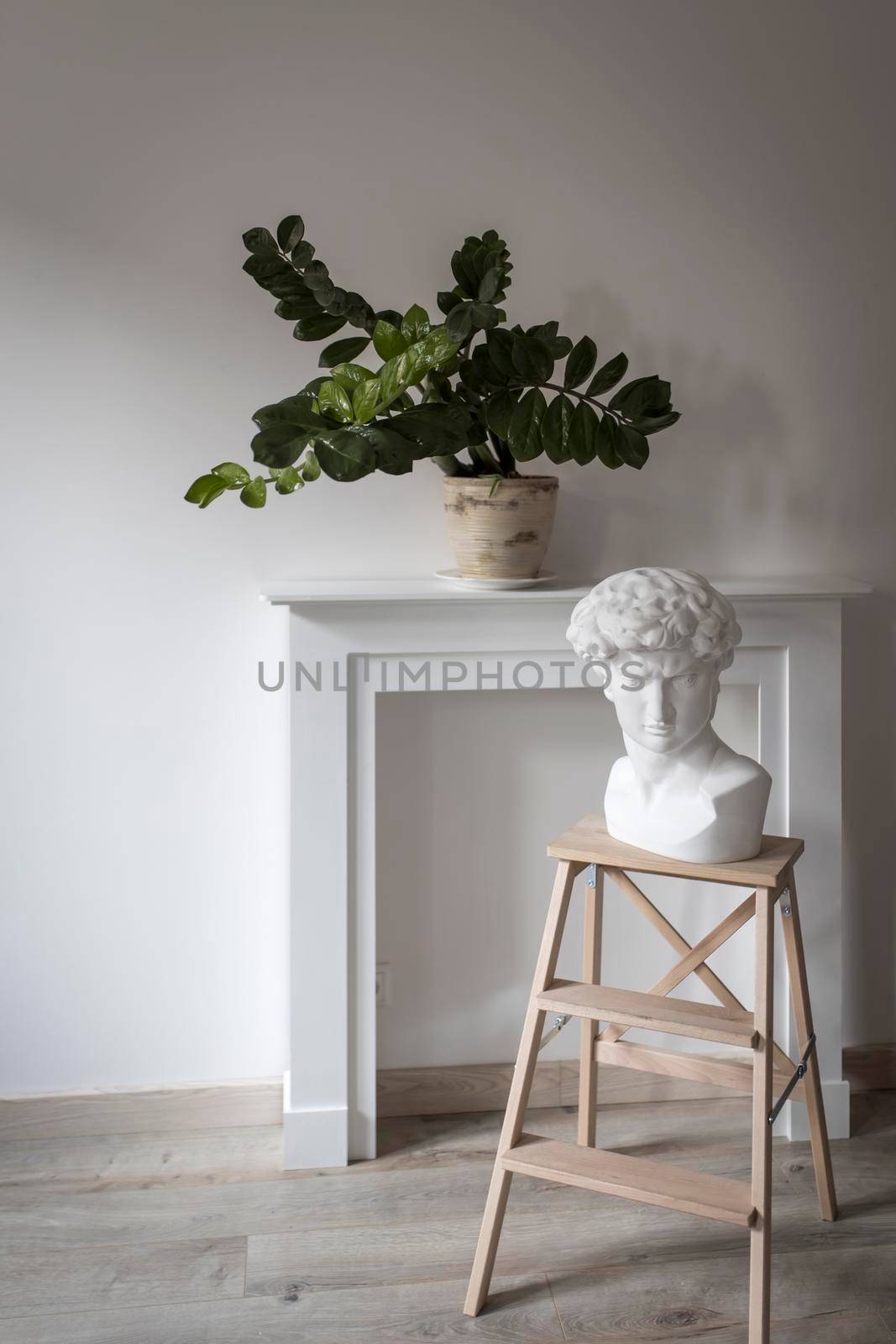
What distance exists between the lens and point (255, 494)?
1.89m

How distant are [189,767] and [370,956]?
1.70ft

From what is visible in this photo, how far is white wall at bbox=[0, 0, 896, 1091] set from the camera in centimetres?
212

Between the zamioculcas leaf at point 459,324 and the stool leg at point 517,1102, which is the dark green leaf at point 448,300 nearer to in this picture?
the zamioculcas leaf at point 459,324

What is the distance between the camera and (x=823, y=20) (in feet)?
7.25

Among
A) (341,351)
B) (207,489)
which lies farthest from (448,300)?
(207,489)

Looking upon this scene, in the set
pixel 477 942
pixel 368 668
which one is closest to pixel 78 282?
pixel 368 668

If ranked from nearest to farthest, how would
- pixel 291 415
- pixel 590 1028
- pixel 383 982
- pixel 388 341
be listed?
pixel 291 415 < pixel 388 341 < pixel 590 1028 < pixel 383 982

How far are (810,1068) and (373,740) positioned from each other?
957mm

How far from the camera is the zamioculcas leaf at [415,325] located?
1875 millimetres

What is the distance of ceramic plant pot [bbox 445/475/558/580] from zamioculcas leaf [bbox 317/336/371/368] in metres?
0.28

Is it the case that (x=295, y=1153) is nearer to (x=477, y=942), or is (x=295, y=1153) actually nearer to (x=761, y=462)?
(x=477, y=942)

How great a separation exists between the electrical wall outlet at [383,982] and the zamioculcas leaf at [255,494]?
99cm

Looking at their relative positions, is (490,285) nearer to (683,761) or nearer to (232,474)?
(232,474)
